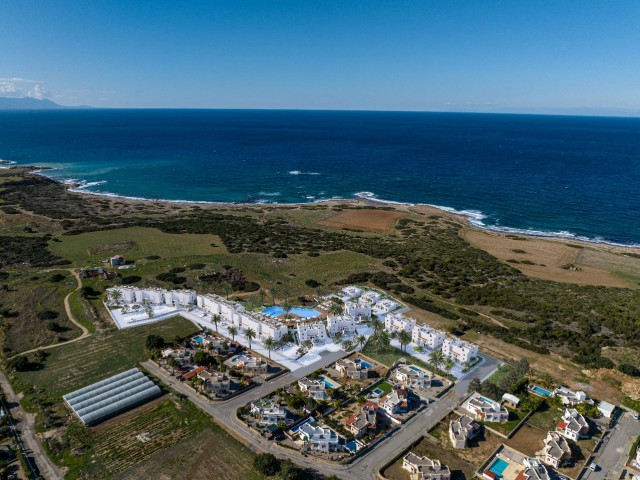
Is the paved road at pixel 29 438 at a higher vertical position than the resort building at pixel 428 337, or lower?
lower

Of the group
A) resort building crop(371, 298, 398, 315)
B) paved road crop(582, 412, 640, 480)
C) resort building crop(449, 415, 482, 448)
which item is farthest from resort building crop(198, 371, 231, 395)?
paved road crop(582, 412, 640, 480)

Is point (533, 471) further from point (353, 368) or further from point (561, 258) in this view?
point (561, 258)

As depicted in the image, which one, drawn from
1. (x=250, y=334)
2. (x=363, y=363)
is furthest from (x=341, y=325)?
(x=250, y=334)

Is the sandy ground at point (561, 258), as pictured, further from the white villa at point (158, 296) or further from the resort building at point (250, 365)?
the white villa at point (158, 296)

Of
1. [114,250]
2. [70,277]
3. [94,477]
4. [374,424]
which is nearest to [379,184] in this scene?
[114,250]

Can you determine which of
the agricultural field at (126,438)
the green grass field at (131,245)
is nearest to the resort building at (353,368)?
the agricultural field at (126,438)

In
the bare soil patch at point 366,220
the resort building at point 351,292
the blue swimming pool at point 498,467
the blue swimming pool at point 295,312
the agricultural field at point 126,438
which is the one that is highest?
the bare soil patch at point 366,220
